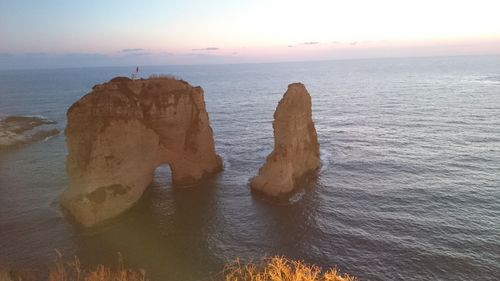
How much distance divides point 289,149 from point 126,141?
20.0 metres

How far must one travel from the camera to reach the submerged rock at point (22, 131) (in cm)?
7672

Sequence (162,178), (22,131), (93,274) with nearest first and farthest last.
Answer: (93,274) → (162,178) → (22,131)

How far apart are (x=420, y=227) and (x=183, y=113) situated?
3220cm

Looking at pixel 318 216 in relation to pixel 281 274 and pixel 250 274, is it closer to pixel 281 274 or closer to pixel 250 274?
pixel 281 274

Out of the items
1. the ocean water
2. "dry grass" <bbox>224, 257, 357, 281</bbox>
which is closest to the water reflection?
the ocean water

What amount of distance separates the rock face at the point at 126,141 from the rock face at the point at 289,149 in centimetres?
1082

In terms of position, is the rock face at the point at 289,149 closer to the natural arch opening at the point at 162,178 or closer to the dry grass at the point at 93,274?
the natural arch opening at the point at 162,178

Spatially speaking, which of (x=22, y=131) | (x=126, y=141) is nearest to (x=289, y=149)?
(x=126, y=141)

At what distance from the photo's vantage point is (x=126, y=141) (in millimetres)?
43625

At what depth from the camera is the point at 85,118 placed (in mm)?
41969

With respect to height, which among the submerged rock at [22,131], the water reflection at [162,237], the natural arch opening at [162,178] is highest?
the submerged rock at [22,131]

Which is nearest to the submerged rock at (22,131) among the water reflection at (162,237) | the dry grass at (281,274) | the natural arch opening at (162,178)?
the natural arch opening at (162,178)

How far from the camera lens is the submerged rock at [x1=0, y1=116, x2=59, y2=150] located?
76.7 metres

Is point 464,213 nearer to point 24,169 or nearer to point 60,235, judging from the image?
point 60,235
